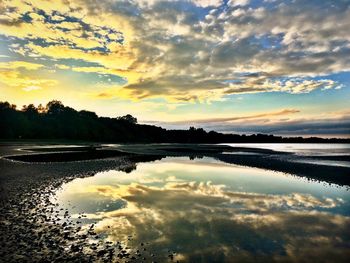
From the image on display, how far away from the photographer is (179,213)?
65.4 ft

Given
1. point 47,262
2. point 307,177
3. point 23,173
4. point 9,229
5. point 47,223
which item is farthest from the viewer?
point 307,177

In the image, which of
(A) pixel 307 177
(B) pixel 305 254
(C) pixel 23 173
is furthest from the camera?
(A) pixel 307 177

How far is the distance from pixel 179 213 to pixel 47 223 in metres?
8.18

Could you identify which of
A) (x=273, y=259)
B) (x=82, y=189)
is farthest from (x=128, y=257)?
(x=82, y=189)

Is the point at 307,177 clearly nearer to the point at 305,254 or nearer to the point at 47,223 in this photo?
the point at 305,254

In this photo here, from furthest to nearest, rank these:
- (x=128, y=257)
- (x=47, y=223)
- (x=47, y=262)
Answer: (x=47, y=223), (x=128, y=257), (x=47, y=262)

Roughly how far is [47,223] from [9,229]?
6.49 feet

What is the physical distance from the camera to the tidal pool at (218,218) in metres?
13.4

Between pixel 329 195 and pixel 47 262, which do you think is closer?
pixel 47 262

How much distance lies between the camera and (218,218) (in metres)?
18.8

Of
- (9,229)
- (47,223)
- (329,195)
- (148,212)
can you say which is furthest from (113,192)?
(329,195)

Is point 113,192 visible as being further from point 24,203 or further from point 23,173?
point 23,173

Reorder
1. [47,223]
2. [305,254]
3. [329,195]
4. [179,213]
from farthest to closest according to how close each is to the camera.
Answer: [329,195] < [179,213] < [47,223] < [305,254]

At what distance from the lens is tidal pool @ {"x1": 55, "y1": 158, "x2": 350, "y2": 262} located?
13.4 metres
